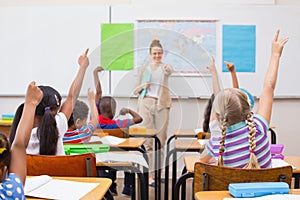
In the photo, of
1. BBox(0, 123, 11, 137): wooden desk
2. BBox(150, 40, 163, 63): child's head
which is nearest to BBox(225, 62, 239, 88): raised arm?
BBox(150, 40, 163, 63): child's head

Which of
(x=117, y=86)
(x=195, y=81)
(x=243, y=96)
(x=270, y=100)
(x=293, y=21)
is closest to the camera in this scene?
(x=195, y=81)

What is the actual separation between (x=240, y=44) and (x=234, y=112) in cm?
309

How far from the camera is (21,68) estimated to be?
5191mm

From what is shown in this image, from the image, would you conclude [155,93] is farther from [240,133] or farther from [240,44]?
[240,44]

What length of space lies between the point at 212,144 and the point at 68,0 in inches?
140

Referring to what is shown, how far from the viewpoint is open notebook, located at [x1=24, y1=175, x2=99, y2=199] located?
1.61 metres

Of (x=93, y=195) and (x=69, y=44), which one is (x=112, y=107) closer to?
(x=93, y=195)

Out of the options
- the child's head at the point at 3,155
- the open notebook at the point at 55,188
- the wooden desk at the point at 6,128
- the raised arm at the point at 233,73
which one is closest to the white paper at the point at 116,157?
the open notebook at the point at 55,188

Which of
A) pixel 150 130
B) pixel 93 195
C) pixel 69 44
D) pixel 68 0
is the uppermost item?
pixel 68 0

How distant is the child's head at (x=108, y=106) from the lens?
66.8 inches

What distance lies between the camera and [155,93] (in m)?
1.78

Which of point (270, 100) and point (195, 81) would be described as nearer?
point (195, 81)

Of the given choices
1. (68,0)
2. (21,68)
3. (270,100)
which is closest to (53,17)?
(68,0)

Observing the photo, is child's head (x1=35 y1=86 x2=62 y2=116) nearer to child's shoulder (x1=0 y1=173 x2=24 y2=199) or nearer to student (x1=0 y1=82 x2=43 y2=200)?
student (x1=0 y1=82 x2=43 y2=200)
